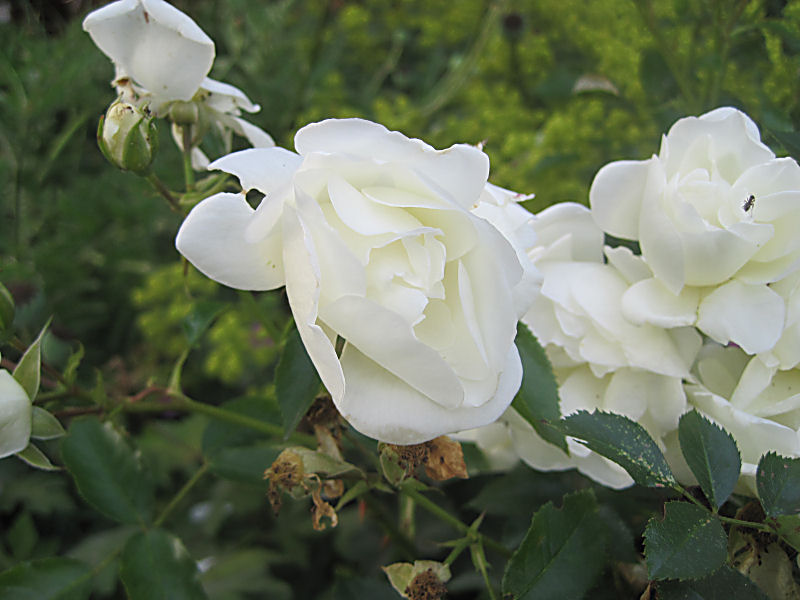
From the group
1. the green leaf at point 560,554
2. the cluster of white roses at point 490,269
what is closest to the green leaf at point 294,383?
the cluster of white roses at point 490,269

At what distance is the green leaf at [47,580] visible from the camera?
0.41 meters

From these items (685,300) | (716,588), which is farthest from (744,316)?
(716,588)

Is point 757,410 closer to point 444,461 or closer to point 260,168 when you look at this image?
point 444,461

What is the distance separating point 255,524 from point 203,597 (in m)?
0.38

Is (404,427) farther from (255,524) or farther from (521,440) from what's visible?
(255,524)

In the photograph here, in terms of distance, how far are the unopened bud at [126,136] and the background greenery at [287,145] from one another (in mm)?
64

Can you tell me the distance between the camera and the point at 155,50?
1.22ft

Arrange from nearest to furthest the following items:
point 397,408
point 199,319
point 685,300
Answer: point 397,408 < point 685,300 < point 199,319

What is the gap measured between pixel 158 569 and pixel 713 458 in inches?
13.7

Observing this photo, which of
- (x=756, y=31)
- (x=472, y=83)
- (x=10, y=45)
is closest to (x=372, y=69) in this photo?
(x=472, y=83)

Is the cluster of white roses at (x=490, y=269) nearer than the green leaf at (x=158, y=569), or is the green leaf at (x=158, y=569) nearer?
the cluster of white roses at (x=490, y=269)

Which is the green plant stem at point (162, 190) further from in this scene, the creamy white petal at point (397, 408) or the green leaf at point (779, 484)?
the green leaf at point (779, 484)

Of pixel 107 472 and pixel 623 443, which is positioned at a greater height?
pixel 623 443

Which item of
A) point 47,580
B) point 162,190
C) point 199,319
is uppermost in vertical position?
point 162,190
